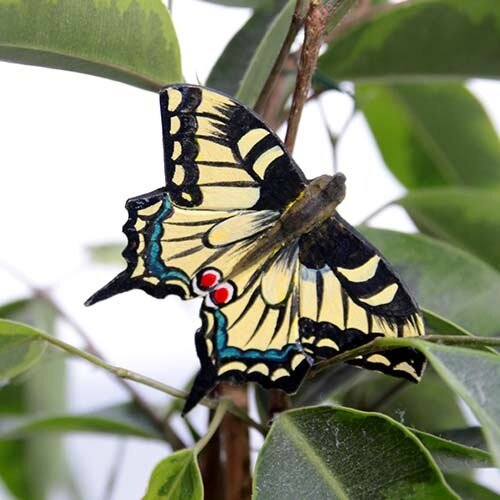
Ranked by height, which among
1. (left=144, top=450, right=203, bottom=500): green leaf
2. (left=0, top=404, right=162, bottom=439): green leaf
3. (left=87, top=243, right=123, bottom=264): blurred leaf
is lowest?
(left=144, top=450, right=203, bottom=500): green leaf

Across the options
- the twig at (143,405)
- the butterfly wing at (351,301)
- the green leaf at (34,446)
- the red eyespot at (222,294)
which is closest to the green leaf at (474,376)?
the butterfly wing at (351,301)

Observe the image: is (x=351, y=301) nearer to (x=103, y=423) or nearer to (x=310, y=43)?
(x=310, y=43)

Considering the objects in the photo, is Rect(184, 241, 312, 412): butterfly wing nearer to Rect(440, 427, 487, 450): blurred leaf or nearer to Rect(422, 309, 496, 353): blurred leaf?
Rect(422, 309, 496, 353): blurred leaf

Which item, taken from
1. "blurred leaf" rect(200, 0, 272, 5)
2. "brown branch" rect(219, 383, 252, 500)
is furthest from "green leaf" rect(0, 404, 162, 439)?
"blurred leaf" rect(200, 0, 272, 5)

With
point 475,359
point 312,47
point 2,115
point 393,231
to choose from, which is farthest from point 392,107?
point 2,115

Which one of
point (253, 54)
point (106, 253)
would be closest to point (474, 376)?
point (253, 54)
